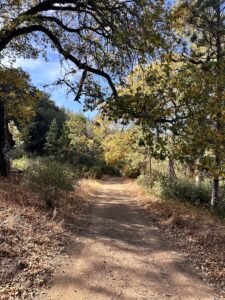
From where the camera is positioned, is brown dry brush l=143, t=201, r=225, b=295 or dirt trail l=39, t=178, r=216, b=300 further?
brown dry brush l=143, t=201, r=225, b=295

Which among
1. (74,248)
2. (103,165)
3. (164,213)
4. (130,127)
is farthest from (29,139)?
→ (74,248)

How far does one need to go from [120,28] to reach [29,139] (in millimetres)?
39233

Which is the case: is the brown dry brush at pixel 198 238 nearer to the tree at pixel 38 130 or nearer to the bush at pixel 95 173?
the bush at pixel 95 173

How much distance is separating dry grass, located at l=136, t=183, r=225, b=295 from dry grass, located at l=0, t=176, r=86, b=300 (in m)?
2.91

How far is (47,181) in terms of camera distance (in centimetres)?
1320

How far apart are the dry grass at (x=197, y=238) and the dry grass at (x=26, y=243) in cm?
291

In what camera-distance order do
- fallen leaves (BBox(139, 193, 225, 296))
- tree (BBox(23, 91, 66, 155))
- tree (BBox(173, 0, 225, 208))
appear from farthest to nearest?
tree (BBox(23, 91, 66, 155)) → tree (BBox(173, 0, 225, 208)) → fallen leaves (BBox(139, 193, 225, 296))

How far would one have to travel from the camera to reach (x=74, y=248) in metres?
7.69

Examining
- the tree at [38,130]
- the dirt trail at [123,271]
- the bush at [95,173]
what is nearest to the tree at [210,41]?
the dirt trail at [123,271]

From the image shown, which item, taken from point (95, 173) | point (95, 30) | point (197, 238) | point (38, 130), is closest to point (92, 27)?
point (95, 30)

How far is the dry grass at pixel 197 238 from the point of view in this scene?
676 centimetres

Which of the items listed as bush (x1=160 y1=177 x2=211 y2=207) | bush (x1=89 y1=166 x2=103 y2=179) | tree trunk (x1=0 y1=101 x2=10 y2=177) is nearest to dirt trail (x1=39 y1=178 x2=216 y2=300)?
tree trunk (x1=0 y1=101 x2=10 y2=177)

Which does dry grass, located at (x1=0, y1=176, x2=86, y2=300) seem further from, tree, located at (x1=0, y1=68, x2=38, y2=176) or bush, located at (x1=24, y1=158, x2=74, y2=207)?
tree, located at (x1=0, y1=68, x2=38, y2=176)

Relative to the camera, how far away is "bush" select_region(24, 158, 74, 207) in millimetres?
Answer: 11838
